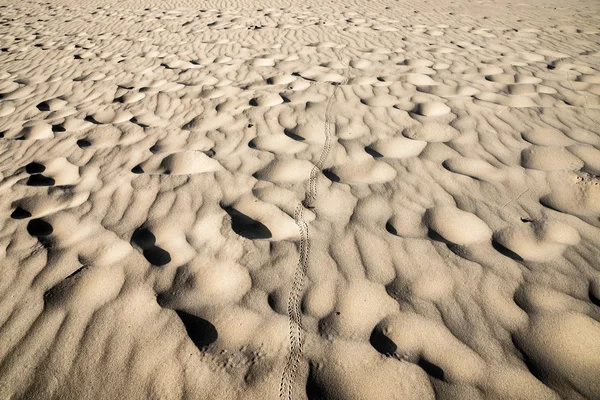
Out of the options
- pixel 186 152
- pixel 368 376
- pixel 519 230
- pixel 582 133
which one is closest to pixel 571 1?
pixel 582 133

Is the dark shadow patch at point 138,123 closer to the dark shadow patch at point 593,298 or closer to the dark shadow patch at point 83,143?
the dark shadow patch at point 83,143

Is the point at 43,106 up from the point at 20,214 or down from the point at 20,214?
down

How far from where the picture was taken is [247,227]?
1834mm

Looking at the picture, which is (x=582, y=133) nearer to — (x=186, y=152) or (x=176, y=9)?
(x=186, y=152)

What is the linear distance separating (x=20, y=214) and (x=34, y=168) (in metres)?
0.63

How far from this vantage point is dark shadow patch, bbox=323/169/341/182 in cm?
214

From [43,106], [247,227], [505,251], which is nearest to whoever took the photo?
[505,251]

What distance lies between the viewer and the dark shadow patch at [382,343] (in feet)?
4.16

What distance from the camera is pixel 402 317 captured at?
1364 mm

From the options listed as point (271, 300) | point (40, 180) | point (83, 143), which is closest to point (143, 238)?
point (271, 300)

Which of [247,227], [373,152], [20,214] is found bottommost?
[20,214]

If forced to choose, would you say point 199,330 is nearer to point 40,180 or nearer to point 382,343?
point 382,343

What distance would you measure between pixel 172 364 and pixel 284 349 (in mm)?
435

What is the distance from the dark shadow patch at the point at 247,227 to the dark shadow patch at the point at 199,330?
1.67 feet
